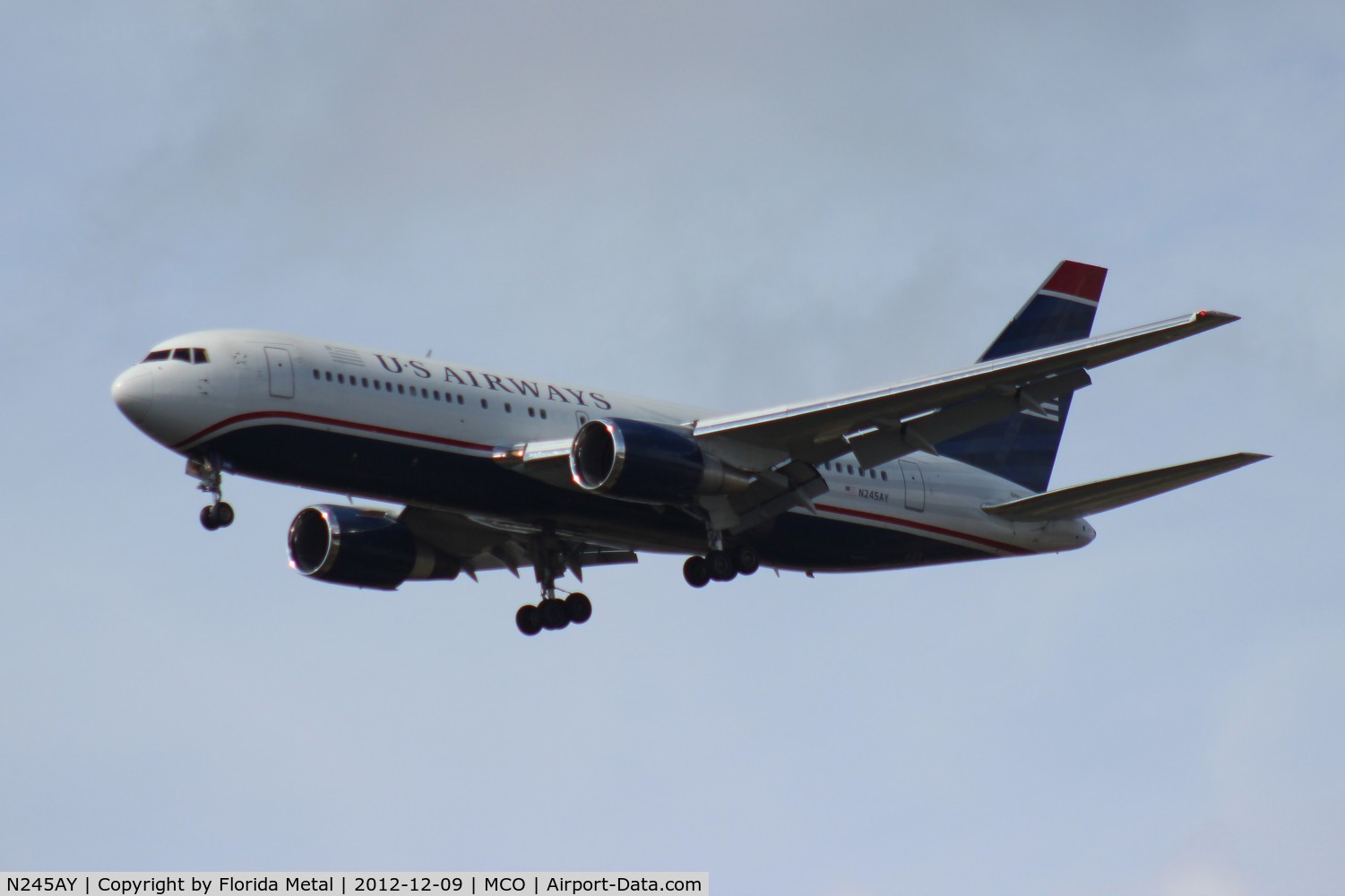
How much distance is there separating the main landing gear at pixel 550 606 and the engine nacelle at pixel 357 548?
8.47 ft

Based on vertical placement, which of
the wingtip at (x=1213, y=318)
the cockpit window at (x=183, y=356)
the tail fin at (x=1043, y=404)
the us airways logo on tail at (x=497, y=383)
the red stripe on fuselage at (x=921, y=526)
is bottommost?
the wingtip at (x=1213, y=318)

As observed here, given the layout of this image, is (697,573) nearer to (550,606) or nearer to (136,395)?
(550,606)

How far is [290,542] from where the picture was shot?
45.6 metres

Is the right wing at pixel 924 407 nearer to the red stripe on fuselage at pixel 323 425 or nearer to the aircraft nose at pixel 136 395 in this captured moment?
the red stripe on fuselage at pixel 323 425

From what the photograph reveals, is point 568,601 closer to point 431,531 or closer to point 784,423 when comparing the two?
point 431,531

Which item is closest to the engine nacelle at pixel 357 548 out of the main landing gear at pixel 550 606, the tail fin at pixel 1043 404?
the main landing gear at pixel 550 606

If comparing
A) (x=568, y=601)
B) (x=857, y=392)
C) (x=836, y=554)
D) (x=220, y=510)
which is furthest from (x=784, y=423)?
(x=220, y=510)

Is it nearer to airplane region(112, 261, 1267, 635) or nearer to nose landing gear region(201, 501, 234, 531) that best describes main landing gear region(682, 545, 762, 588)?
airplane region(112, 261, 1267, 635)

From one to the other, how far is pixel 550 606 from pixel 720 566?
216 inches

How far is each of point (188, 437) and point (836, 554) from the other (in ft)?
50.3

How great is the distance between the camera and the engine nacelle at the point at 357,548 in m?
44.8

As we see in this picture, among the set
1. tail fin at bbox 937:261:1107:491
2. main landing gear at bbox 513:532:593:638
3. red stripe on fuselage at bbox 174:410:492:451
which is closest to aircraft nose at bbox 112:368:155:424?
red stripe on fuselage at bbox 174:410:492:451

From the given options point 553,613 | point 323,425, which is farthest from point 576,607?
point 323,425

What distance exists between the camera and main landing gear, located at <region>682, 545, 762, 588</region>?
4191cm
